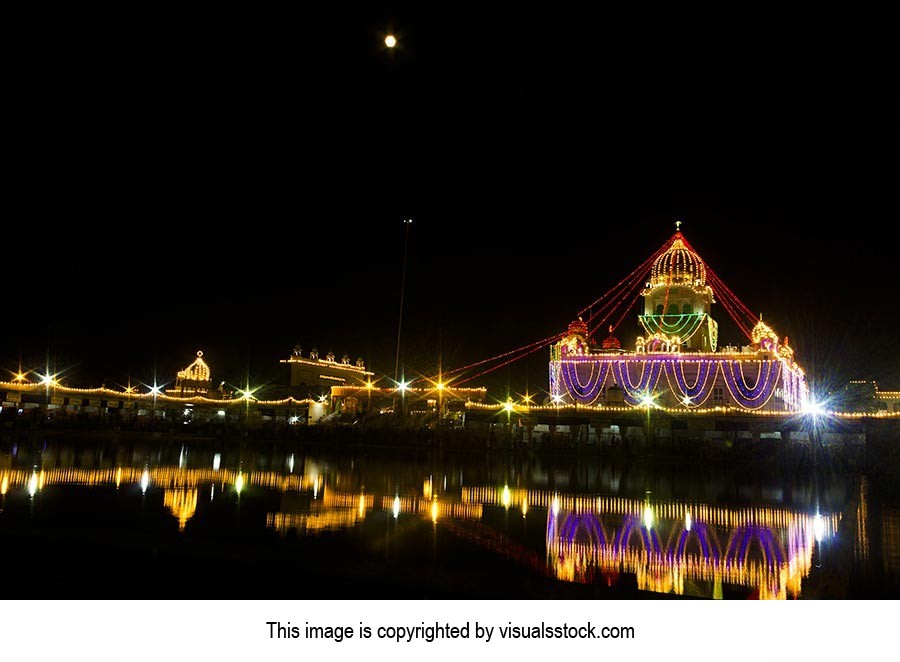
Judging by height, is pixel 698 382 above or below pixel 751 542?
above

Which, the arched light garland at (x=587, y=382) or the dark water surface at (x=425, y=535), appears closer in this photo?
the dark water surface at (x=425, y=535)

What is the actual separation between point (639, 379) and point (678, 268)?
31.8ft

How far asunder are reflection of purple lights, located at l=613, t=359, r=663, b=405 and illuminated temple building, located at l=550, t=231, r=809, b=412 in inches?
2.3

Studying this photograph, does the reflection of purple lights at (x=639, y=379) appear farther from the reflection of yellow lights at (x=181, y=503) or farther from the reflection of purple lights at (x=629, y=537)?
the reflection of yellow lights at (x=181, y=503)

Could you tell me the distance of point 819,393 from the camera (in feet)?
172

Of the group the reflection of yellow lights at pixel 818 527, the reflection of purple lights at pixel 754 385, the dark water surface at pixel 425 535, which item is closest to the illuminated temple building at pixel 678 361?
the reflection of purple lights at pixel 754 385

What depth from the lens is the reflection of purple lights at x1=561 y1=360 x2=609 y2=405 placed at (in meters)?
39.2

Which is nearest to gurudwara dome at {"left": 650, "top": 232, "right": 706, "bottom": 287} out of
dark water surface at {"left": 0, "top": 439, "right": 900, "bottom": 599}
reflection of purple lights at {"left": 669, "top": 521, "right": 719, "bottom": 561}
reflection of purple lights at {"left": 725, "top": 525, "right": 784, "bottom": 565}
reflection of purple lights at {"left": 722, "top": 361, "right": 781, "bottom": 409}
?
reflection of purple lights at {"left": 722, "top": 361, "right": 781, "bottom": 409}

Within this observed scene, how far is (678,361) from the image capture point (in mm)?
37656

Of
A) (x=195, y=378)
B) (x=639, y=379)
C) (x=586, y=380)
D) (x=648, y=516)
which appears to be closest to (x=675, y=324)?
(x=639, y=379)

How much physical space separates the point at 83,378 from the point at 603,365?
40.4m

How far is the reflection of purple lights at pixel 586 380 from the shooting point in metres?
39.2

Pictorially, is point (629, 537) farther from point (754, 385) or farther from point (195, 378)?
point (195, 378)

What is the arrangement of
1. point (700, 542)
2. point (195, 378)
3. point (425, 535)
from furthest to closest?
1. point (195, 378)
2. point (700, 542)
3. point (425, 535)
